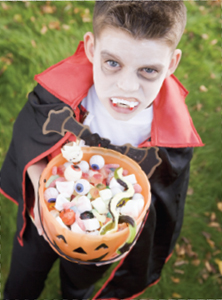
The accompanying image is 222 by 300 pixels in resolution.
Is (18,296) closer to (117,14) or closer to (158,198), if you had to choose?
(158,198)

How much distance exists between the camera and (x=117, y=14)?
108 centimetres

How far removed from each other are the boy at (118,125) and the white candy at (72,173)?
0.67 ft

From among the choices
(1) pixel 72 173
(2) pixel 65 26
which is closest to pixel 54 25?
(2) pixel 65 26

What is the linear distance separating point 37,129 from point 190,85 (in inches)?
91.2

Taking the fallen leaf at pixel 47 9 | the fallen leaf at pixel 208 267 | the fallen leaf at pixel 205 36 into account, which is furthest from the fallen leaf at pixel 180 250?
the fallen leaf at pixel 47 9

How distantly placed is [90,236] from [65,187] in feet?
0.96

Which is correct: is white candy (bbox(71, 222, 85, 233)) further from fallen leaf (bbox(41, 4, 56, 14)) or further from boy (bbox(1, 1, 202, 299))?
fallen leaf (bbox(41, 4, 56, 14))

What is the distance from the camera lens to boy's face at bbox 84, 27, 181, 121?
1078 mm

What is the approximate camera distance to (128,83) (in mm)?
1145

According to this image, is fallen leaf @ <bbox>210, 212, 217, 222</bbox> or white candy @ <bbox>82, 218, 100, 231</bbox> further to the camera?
fallen leaf @ <bbox>210, 212, 217, 222</bbox>

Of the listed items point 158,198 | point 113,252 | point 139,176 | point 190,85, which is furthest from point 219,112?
point 113,252

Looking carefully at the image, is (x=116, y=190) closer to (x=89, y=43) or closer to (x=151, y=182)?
(x=151, y=182)

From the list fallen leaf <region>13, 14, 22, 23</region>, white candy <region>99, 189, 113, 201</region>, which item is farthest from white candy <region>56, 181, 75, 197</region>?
fallen leaf <region>13, 14, 22, 23</region>

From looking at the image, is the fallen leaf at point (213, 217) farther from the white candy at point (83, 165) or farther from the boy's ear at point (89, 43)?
the boy's ear at point (89, 43)
